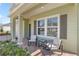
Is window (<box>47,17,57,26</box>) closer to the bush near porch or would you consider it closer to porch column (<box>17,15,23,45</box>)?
porch column (<box>17,15,23,45</box>)

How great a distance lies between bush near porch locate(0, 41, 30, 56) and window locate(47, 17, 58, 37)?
83cm

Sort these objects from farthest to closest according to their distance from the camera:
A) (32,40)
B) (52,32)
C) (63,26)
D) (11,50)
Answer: (63,26) → (52,32) → (32,40) → (11,50)

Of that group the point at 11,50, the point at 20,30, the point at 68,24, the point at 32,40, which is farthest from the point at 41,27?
the point at 11,50

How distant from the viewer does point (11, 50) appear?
369 cm

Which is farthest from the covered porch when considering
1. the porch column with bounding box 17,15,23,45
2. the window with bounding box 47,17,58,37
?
the window with bounding box 47,17,58,37

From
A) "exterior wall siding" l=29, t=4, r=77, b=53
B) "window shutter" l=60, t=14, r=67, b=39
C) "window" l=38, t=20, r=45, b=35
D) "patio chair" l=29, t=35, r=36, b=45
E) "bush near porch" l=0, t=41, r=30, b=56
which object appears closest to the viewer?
"bush near porch" l=0, t=41, r=30, b=56

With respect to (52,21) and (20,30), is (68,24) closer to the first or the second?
(52,21)

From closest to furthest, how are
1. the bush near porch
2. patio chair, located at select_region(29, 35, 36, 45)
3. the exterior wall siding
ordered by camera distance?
the bush near porch, the exterior wall siding, patio chair, located at select_region(29, 35, 36, 45)

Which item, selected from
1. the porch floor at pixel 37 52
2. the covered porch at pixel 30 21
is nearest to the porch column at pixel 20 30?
the covered porch at pixel 30 21

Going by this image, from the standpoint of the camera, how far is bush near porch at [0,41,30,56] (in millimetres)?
3611

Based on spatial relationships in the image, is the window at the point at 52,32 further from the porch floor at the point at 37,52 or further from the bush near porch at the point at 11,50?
the bush near porch at the point at 11,50

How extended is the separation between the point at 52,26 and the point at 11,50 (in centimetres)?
122

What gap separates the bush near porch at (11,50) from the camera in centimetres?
361

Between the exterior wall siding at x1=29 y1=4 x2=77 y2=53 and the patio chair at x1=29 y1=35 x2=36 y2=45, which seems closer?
the exterior wall siding at x1=29 y1=4 x2=77 y2=53
